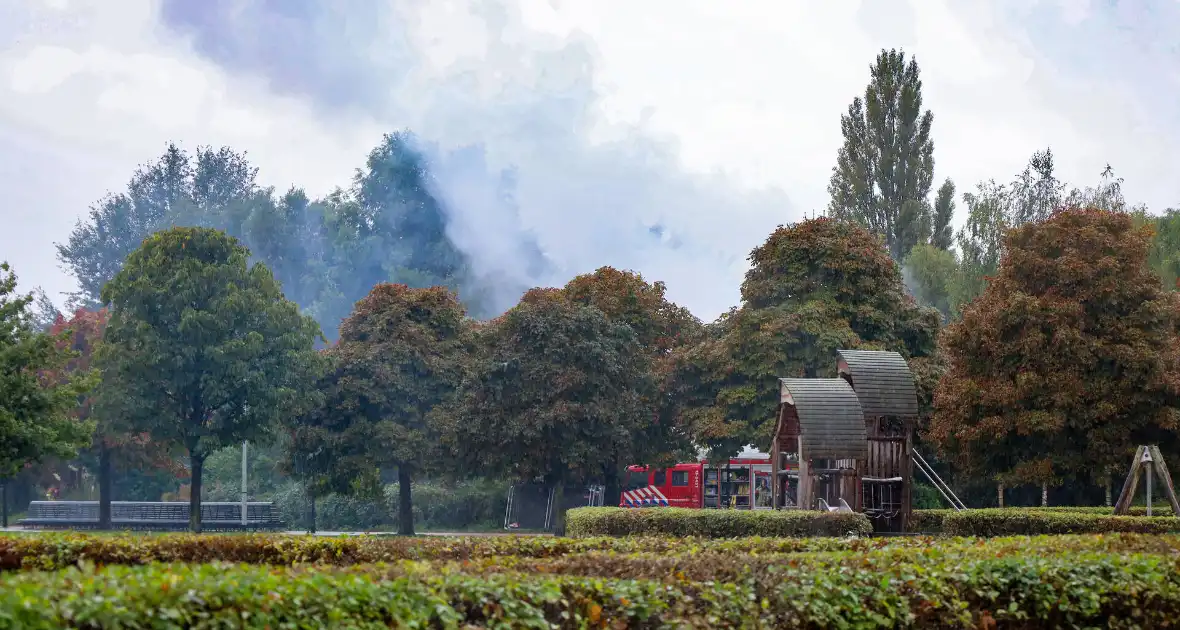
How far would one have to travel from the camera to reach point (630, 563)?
10.9m

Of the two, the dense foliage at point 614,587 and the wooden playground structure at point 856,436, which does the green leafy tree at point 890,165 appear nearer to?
the wooden playground structure at point 856,436

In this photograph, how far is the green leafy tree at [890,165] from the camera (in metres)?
59.8

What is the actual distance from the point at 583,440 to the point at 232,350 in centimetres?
1122

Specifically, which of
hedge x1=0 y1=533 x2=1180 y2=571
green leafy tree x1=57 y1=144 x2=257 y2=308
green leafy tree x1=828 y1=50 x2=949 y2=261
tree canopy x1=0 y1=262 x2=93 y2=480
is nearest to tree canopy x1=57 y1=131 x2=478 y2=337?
green leafy tree x1=57 y1=144 x2=257 y2=308

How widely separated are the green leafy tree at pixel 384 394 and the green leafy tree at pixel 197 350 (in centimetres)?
140

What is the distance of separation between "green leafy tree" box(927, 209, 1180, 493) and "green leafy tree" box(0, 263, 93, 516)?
22.0 m

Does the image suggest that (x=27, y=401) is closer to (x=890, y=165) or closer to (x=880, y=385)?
(x=880, y=385)

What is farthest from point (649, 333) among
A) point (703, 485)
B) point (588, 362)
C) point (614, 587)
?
point (614, 587)

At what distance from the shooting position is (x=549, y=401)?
39.2 m

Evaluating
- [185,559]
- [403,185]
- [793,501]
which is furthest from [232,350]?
[403,185]

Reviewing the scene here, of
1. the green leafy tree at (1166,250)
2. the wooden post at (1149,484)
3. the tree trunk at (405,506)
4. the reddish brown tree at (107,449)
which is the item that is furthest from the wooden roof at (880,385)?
the reddish brown tree at (107,449)

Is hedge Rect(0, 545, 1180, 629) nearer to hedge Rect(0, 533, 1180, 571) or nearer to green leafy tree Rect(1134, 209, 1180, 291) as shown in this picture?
hedge Rect(0, 533, 1180, 571)

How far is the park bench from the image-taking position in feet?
160

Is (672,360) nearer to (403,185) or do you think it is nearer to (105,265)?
(403,185)
